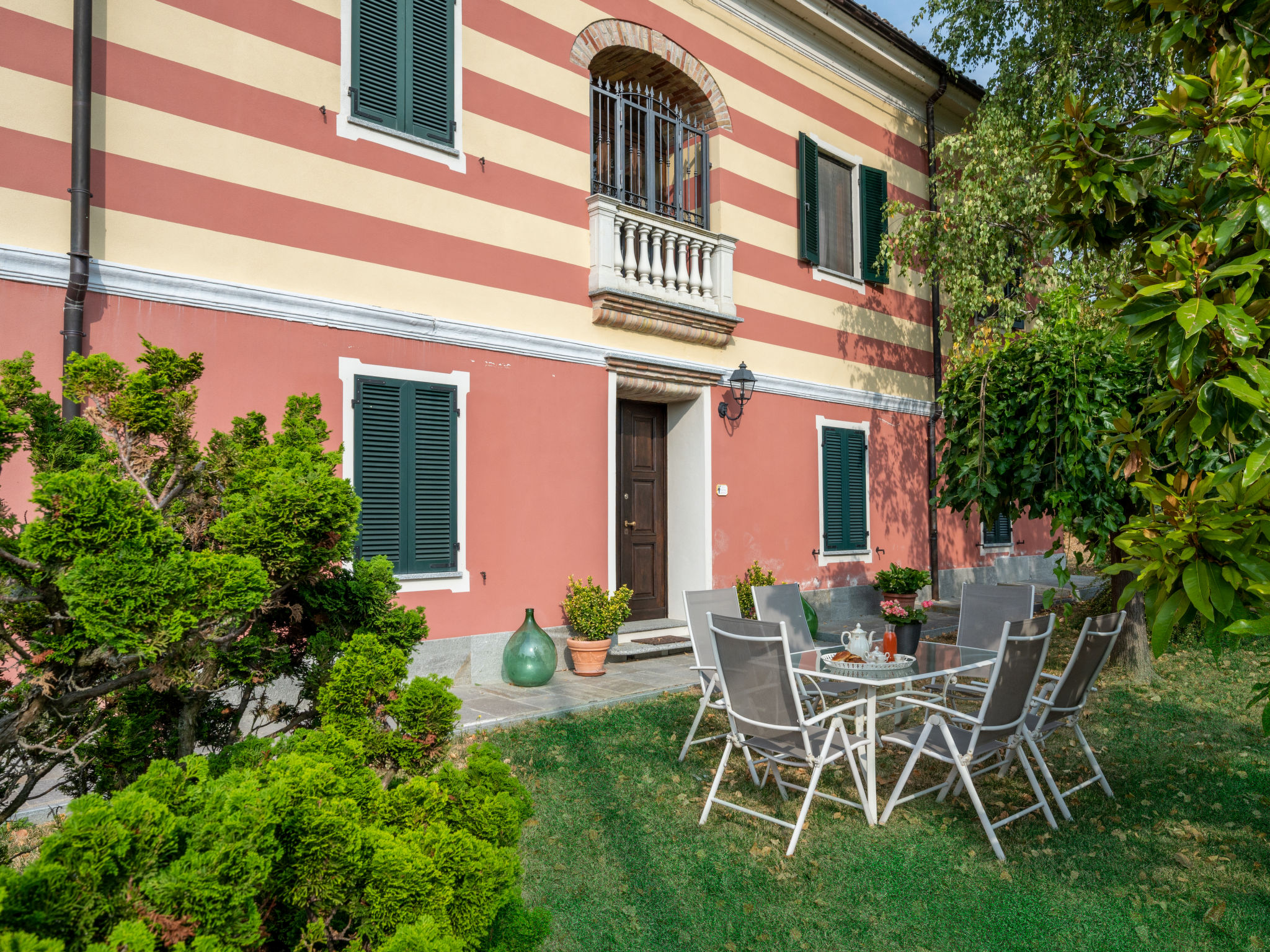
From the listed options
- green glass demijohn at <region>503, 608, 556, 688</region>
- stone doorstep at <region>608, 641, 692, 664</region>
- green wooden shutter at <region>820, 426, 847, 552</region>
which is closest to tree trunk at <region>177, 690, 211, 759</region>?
green glass demijohn at <region>503, 608, 556, 688</region>

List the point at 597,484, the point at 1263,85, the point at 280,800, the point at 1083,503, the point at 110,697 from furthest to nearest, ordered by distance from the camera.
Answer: the point at 597,484 → the point at 1083,503 → the point at 110,697 → the point at 1263,85 → the point at 280,800

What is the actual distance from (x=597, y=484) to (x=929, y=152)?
7.61 metres

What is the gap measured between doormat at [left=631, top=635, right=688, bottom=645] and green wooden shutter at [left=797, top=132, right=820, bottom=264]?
474 cm

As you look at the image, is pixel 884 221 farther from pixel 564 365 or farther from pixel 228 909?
pixel 228 909

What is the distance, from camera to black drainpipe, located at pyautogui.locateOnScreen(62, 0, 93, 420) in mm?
5086

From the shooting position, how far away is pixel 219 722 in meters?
2.54

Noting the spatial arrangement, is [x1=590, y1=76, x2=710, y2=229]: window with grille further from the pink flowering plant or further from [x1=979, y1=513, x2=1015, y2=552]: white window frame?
[x1=979, y1=513, x2=1015, y2=552]: white window frame

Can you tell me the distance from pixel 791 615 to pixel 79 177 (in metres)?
5.63

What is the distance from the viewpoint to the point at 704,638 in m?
5.50

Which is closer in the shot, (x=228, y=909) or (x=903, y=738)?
(x=228, y=909)

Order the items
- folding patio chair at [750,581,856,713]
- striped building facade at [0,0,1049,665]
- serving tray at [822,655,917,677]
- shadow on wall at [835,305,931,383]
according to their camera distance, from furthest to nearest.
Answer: shadow on wall at [835,305,931,383]
striped building facade at [0,0,1049,665]
folding patio chair at [750,581,856,713]
serving tray at [822,655,917,677]

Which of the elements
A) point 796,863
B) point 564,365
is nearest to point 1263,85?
point 796,863

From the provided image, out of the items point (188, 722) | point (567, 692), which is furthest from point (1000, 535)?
point (188, 722)

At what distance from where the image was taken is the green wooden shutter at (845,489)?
10195mm
